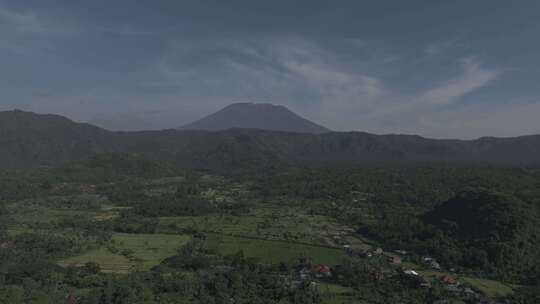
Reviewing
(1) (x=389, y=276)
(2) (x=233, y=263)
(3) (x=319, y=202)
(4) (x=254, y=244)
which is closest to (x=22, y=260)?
(2) (x=233, y=263)

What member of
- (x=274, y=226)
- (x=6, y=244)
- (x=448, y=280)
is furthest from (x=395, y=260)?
(x=6, y=244)

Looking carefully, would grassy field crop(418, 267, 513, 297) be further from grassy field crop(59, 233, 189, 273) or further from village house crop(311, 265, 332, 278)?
grassy field crop(59, 233, 189, 273)

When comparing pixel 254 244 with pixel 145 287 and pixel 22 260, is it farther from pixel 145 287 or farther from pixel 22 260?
pixel 22 260

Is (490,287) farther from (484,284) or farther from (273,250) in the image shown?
(273,250)

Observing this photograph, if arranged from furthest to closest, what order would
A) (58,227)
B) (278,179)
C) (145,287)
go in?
(278,179) < (58,227) < (145,287)

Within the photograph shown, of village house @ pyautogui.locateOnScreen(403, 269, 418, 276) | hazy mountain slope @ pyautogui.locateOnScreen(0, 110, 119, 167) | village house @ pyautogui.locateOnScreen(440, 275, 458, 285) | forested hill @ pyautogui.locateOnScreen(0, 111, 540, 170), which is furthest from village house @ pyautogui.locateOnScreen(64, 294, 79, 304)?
hazy mountain slope @ pyautogui.locateOnScreen(0, 110, 119, 167)

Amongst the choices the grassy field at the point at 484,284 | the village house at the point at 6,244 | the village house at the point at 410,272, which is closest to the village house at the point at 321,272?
the village house at the point at 410,272
